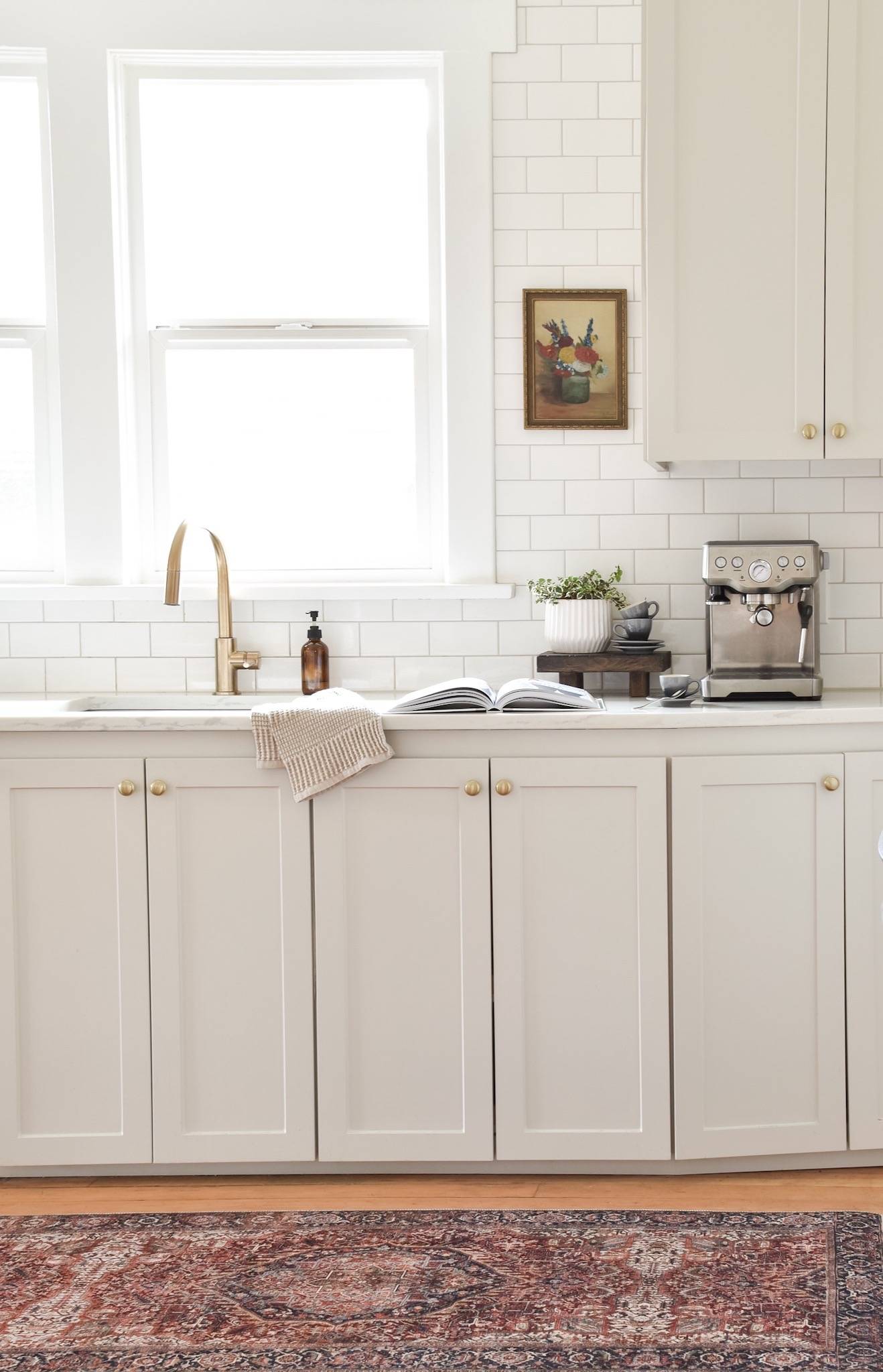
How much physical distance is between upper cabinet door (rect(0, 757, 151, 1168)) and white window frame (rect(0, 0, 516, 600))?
0.77 metres

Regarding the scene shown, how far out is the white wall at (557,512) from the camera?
295 centimetres

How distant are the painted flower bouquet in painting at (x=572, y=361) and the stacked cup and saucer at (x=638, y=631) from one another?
60 cm

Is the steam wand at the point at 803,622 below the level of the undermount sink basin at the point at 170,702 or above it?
above

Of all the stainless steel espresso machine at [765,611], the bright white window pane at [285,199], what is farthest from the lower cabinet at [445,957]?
the bright white window pane at [285,199]

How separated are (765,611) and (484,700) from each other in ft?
2.58

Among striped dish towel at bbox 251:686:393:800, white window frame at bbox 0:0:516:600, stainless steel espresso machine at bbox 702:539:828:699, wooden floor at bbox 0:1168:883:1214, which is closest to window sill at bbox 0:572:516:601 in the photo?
white window frame at bbox 0:0:516:600

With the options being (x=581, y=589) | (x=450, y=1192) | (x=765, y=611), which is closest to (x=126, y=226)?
(x=581, y=589)

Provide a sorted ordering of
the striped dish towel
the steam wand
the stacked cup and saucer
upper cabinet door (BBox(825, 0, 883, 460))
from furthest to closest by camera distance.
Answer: the stacked cup and saucer < the steam wand < upper cabinet door (BBox(825, 0, 883, 460)) < the striped dish towel

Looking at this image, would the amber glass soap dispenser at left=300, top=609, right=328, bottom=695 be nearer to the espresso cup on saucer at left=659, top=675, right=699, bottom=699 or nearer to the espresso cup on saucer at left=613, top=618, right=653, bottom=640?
the espresso cup on saucer at left=613, top=618, right=653, bottom=640

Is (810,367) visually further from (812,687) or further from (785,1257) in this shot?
(785,1257)

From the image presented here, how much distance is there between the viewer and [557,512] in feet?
10.0

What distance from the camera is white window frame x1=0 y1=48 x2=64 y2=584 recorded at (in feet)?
9.84

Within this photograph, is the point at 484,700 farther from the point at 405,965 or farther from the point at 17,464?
the point at 17,464

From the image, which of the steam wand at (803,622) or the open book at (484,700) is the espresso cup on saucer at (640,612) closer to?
the steam wand at (803,622)
